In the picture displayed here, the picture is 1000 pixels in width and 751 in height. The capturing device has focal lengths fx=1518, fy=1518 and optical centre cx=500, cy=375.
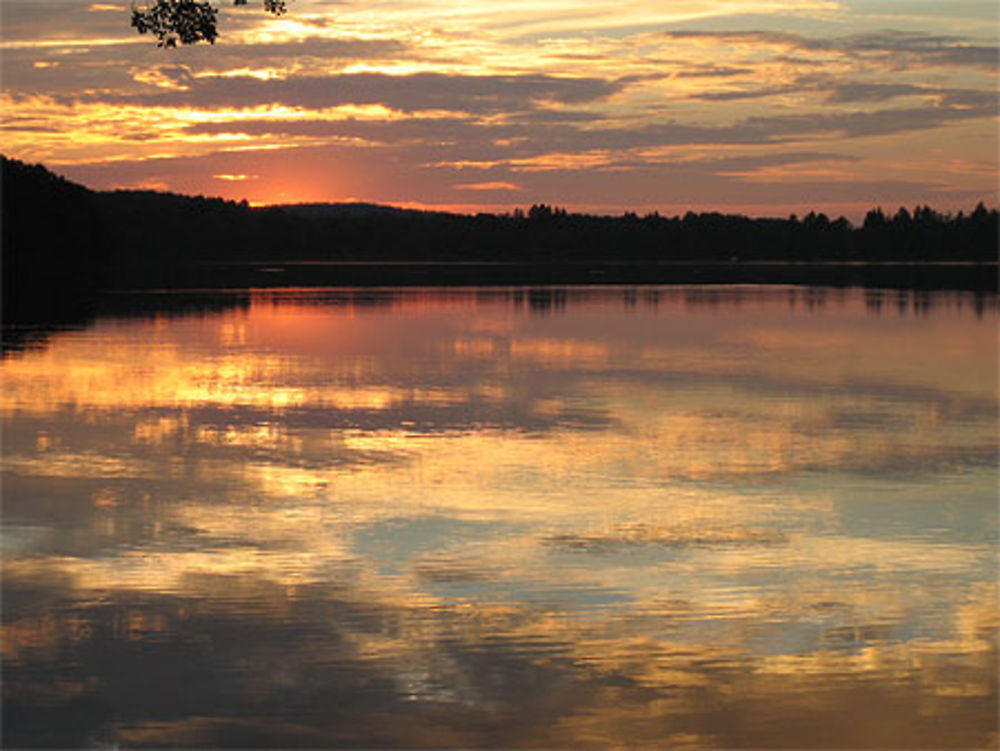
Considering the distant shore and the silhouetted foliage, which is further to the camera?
the distant shore

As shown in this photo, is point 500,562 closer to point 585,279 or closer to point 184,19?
point 184,19

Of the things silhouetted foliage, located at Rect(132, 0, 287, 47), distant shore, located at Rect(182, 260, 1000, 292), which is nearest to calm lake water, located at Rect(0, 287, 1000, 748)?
silhouetted foliage, located at Rect(132, 0, 287, 47)

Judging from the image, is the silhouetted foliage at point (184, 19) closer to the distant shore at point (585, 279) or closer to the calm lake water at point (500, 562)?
the calm lake water at point (500, 562)

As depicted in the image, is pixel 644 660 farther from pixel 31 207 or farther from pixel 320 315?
pixel 31 207

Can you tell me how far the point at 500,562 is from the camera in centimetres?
1476

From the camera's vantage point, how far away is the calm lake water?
10.5 m

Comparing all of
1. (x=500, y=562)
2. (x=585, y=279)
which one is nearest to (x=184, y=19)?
(x=500, y=562)

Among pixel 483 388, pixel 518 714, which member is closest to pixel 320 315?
pixel 483 388

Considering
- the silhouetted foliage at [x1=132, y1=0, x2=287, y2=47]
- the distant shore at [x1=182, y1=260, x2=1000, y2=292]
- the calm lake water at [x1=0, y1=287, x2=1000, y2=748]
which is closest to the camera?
the calm lake water at [x1=0, y1=287, x2=1000, y2=748]

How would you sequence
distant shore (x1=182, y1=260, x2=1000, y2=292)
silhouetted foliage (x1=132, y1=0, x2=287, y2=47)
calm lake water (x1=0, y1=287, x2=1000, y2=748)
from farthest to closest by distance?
distant shore (x1=182, y1=260, x2=1000, y2=292), silhouetted foliage (x1=132, y1=0, x2=287, y2=47), calm lake water (x1=0, y1=287, x2=1000, y2=748)

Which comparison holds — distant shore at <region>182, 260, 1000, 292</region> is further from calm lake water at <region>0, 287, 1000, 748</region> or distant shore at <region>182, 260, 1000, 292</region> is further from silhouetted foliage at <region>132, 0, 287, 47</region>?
silhouetted foliage at <region>132, 0, 287, 47</region>

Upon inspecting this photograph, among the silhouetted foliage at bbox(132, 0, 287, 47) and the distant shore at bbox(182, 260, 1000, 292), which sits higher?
the silhouetted foliage at bbox(132, 0, 287, 47)

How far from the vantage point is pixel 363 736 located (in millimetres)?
9992

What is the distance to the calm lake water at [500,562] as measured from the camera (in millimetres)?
10508
